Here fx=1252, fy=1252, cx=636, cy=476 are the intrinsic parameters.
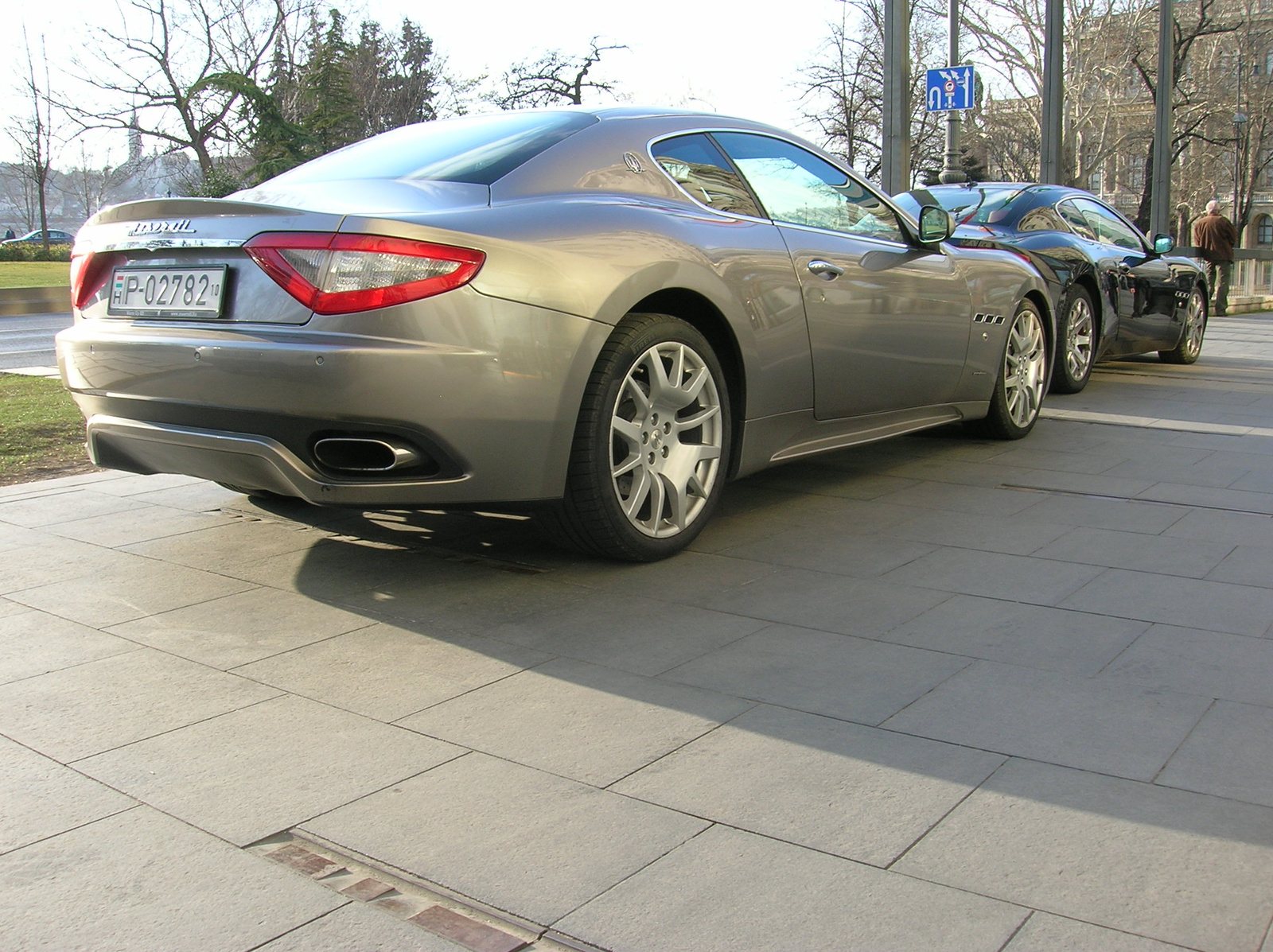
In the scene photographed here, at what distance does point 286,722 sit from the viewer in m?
2.75

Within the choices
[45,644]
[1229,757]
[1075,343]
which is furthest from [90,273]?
[1075,343]

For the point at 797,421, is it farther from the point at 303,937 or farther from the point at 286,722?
the point at 303,937

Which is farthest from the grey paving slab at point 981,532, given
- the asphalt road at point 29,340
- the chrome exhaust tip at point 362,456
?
the asphalt road at point 29,340

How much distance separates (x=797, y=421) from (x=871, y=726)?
207 centimetres

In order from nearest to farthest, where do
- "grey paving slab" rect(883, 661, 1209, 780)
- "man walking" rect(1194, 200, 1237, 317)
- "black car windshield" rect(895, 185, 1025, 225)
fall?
"grey paving slab" rect(883, 661, 1209, 780), "black car windshield" rect(895, 185, 1025, 225), "man walking" rect(1194, 200, 1237, 317)

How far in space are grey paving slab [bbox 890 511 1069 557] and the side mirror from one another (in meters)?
1.29

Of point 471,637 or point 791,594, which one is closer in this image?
point 471,637

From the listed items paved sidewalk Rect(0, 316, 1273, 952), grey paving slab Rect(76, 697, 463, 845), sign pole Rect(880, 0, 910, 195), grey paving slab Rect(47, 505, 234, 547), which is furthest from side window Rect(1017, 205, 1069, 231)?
grey paving slab Rect(76, 697, 463, 845)

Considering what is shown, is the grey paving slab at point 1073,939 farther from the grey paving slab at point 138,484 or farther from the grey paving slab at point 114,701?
the grey paving slab at point 138,484

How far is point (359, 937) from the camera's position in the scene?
1901 mm

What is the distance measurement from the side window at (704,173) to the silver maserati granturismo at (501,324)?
11mm

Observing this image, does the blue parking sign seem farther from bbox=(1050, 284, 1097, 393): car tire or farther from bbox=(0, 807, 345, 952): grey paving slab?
bbox=(0, 807, 345, 952): grey paving slab

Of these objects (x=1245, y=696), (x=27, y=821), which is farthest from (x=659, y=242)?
(x=27, y=821)

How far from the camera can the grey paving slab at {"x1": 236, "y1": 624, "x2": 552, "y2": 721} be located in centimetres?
291
